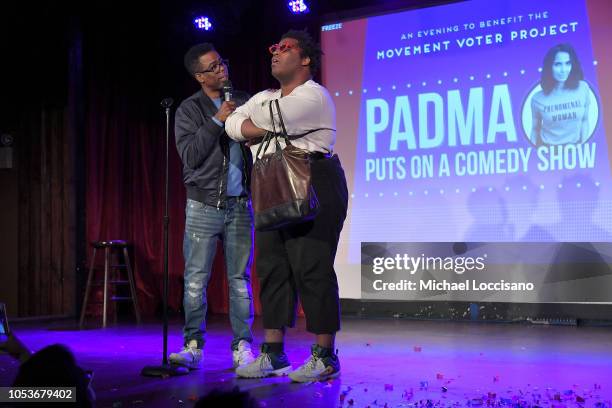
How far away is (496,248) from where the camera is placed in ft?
16.6

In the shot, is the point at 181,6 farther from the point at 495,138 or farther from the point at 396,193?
the point at 495,138

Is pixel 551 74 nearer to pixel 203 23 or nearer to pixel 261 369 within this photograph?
pixel 203 23

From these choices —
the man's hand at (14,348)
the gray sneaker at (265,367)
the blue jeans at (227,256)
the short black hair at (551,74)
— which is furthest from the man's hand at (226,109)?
the short black hair at (551,74)

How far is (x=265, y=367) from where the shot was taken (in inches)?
107

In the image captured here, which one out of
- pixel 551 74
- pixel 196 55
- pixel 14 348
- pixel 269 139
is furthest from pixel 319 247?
pixel 551 74

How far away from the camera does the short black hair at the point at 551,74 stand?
4793 millimetres

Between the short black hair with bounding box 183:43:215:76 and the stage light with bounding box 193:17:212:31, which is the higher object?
the stage light with bounding box 193:17:212:31

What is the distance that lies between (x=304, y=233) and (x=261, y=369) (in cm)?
57

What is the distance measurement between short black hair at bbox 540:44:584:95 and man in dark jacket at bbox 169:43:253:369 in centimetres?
267

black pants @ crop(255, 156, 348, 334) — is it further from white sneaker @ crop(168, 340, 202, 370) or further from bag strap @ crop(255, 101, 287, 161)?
white sneaker @ crop(168, 340, 202, 370)

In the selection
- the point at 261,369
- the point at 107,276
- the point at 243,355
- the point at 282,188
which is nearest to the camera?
the point at 282,188

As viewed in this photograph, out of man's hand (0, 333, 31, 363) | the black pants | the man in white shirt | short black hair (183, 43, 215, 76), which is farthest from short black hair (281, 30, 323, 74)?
man's hand (0, 333, 31, 363)

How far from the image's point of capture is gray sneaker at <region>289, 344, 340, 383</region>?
2588 millimetres

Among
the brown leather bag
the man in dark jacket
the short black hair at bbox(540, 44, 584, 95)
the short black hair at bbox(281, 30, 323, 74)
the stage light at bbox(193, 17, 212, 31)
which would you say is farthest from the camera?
the stage light at bbox(193, 17, 212, 31)
